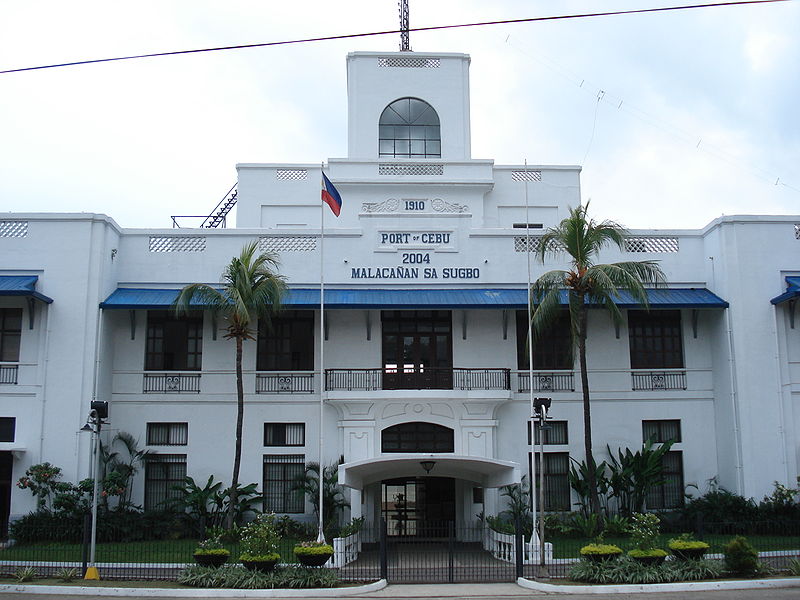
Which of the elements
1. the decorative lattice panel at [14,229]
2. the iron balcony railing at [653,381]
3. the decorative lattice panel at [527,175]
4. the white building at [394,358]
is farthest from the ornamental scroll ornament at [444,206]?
the decorative lattice panel at [14,229]

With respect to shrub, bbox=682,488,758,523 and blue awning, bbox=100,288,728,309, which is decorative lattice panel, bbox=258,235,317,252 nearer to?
blue awning, bbox=100,288,728,309

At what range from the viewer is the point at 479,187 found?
104 ft

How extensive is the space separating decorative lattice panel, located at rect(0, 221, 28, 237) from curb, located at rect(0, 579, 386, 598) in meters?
12.7

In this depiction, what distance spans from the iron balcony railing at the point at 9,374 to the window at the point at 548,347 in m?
16.4

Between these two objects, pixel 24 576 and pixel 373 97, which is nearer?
pixel 24 576

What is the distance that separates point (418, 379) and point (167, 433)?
28.2 feet

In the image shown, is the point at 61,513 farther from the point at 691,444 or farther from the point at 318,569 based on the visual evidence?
the point at 691,444

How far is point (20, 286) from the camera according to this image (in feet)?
84.8

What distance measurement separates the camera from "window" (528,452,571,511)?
27438 mm

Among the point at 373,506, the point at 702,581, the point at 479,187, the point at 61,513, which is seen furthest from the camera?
the point at 479,187

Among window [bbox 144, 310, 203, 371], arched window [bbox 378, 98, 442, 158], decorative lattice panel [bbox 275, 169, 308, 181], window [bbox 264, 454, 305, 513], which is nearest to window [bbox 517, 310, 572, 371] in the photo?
window [bbox 264, 454, 305, 513]

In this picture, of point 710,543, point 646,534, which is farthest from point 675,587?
point 710,543

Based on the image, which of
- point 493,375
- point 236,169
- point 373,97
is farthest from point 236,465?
point 373,97

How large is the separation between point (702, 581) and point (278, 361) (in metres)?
15.2
